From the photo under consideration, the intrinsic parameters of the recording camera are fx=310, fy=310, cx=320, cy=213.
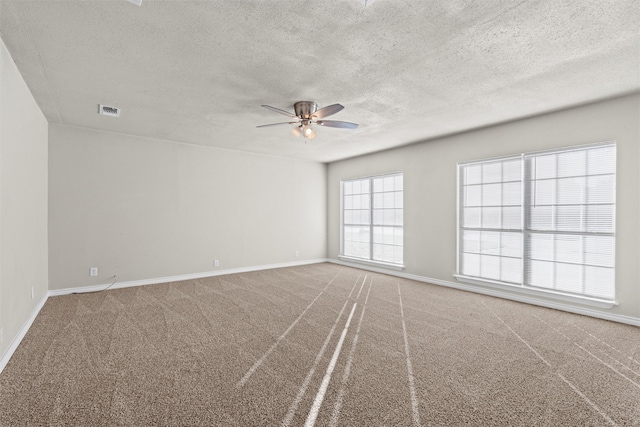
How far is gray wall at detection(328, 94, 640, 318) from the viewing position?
350 centimetres

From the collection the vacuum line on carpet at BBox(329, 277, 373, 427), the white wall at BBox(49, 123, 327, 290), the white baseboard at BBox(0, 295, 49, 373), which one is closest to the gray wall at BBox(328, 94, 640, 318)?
the white wall at BBox(49, 123, 327, 290)

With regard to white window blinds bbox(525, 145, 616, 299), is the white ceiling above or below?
above

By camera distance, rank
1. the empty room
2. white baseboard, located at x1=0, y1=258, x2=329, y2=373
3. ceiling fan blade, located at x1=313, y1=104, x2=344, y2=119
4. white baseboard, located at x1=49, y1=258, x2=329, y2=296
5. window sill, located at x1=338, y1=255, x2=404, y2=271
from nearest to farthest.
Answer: the empty room, white baseboard, located at x1=0, y1=258, x2=329, y2=373, ceiling fan blade, located at x1=313, y1=104, x2=344, y2=119, white baseboard, located at x1=49, y1=258, x2=329, y2=296, window sill, located at x1=338, y1=255, x2=404, y2=271

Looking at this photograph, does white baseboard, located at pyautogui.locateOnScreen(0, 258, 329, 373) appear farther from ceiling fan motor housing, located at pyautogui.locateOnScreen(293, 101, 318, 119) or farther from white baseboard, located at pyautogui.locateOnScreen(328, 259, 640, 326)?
ceiling fan motor housing, located at pyautogui.locateOnScreen(293, 101, 318, 119)

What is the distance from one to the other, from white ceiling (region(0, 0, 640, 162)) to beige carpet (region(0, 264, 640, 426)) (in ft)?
8.30

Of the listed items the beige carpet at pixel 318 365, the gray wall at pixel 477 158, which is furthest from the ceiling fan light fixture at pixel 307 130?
the gray wall at pixel 477 158

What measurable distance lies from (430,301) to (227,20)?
13.2 feet

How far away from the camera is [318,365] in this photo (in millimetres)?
2463

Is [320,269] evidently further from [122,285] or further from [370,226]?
[122,285]

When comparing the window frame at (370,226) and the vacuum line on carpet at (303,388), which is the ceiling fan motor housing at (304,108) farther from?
the window frame at (370,226)

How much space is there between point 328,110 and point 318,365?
8.09 ft

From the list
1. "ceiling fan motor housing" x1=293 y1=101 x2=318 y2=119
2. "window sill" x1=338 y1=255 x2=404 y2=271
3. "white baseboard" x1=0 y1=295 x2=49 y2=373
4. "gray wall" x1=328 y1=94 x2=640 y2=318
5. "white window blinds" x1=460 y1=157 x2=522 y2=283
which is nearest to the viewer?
"white baseboard" x1=0 y1=295 x2=49 y2=373

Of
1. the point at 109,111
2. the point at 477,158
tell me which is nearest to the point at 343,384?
the point at 477,158

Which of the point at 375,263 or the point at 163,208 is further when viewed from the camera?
the point at 375,263
